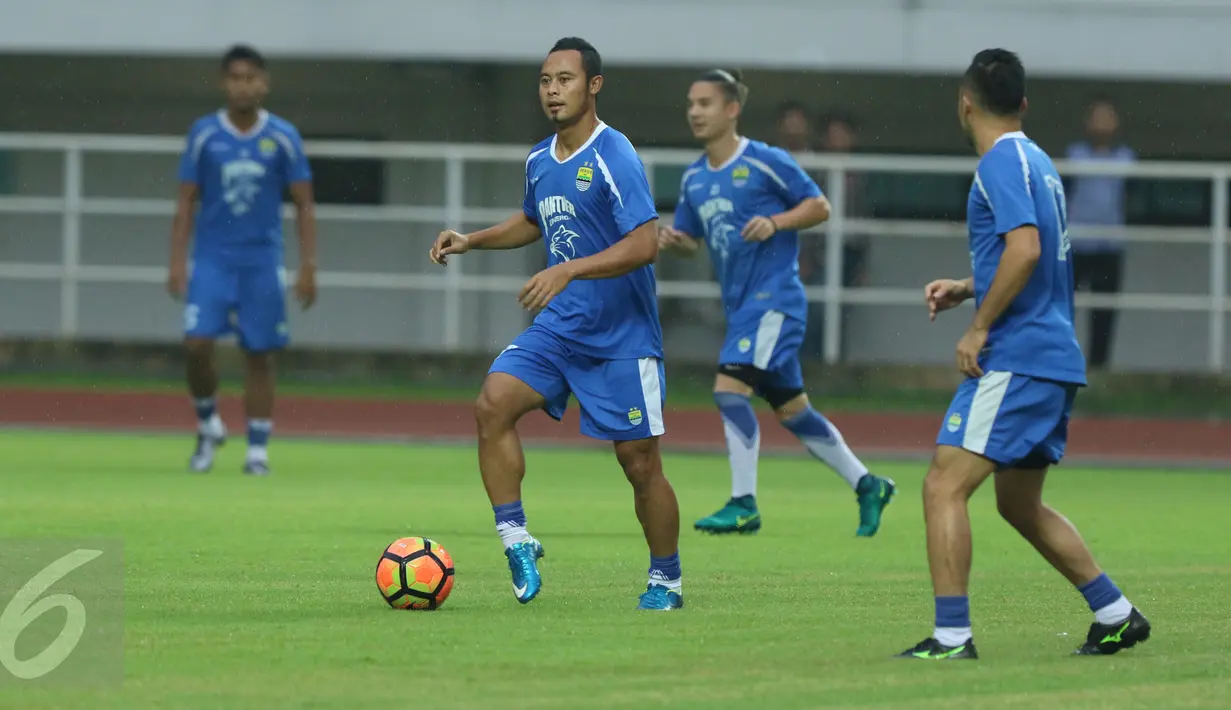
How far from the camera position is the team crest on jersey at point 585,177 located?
8.48 meters

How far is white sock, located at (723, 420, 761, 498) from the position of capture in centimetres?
1185

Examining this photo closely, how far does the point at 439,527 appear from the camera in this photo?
1173 centimetres

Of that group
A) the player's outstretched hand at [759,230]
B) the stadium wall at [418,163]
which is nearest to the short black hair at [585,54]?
the player's outstretched hand at [759,230]

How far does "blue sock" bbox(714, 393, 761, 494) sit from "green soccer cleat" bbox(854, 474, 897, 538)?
0.58 m

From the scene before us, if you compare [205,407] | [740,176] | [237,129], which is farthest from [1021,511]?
[205,407]

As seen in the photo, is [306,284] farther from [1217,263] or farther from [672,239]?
[1217,263]

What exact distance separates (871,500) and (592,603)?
3.60m

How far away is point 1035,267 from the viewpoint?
23.4 ft

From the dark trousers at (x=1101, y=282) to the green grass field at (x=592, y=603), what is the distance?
18.3 feet

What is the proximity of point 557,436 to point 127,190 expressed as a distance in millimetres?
6983

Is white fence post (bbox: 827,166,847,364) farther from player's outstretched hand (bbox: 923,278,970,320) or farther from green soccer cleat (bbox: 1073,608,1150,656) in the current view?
green soccer cleat (bbox: 1073,608,1150,656)

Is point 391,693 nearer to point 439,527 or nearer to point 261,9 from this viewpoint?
point 439,527

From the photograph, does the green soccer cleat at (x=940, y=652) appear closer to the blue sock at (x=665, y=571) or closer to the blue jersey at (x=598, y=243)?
the blue sock at (x=665, y=571)

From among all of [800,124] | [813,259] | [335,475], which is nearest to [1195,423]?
[813,259]
